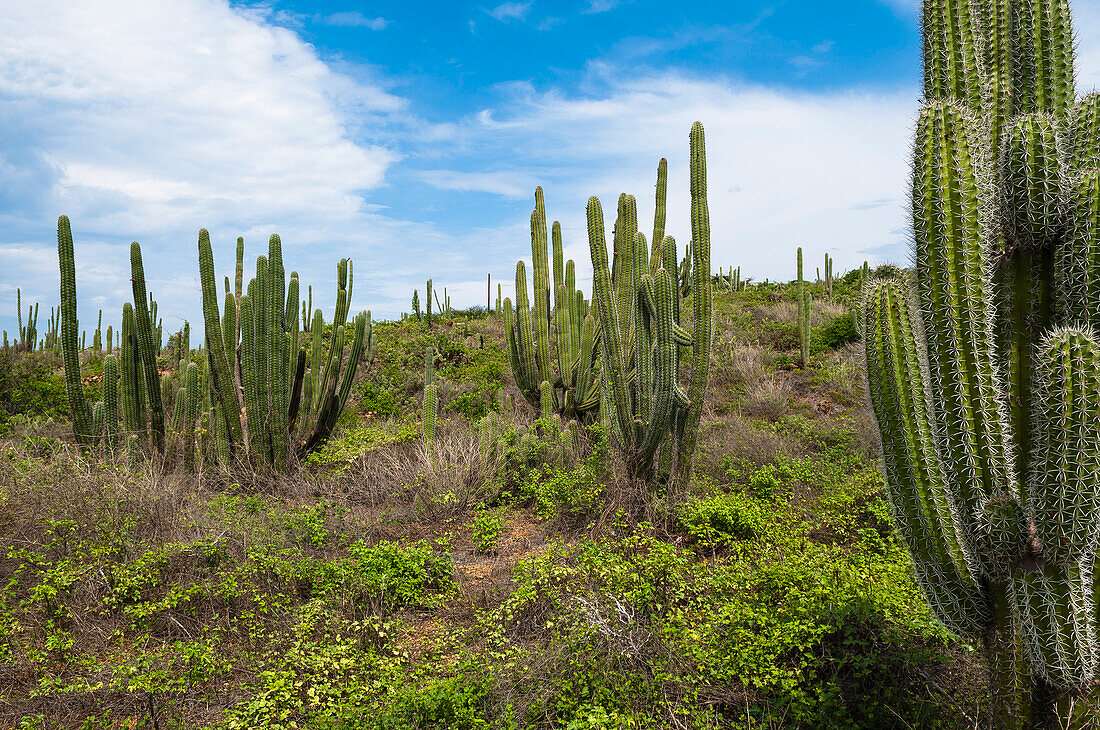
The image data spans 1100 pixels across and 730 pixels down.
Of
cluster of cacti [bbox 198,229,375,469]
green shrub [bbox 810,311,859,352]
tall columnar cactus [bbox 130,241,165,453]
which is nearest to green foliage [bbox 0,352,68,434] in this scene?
tall columnar cactus [bbox 130,241,165,453]

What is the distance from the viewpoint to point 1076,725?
237cm

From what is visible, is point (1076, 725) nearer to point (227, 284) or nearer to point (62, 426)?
point (227, 284)

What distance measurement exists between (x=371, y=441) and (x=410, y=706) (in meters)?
5.80

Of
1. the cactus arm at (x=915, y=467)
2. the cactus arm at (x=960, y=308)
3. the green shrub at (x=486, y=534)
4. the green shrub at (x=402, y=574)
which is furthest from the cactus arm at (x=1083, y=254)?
the green shrub at (x=486, y=534)

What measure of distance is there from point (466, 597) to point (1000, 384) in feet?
12.2

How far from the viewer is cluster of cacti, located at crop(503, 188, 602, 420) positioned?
8750 millimetres

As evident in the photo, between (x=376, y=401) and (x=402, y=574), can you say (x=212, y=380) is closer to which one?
(x=402, y=574)

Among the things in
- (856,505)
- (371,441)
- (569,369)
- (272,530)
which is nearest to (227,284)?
(371,441)

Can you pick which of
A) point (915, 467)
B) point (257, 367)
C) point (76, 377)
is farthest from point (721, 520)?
point (76, 377)

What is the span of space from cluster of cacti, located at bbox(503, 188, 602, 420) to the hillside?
2.64 feet

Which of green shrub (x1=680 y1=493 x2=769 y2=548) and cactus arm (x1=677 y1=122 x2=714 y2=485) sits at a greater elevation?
cactus arm (x1=677 y1=122 x2=714 y2=485)

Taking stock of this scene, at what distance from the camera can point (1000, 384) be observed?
99.0 inches

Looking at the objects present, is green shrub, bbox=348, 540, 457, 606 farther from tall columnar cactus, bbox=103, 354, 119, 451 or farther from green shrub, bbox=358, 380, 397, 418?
green shrub, bbox=358, 380, 397, 418

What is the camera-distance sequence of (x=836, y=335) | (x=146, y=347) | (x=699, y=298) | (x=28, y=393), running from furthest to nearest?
(x=836, y=335)
(x=28, y=393)
(x=146, y=347)
(x=699, y=298)
